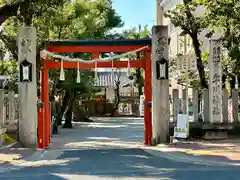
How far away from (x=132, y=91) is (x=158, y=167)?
2150 inches

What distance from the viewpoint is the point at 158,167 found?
1286cm

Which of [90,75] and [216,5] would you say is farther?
[90,75]

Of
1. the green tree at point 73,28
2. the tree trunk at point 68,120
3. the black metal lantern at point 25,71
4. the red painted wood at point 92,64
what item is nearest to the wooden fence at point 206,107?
the red painted wood at point 92,64

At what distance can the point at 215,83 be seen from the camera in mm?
20031

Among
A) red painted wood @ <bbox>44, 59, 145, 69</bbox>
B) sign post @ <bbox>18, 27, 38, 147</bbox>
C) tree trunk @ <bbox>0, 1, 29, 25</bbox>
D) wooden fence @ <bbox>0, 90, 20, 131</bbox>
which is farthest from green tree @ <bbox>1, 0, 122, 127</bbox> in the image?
tree trunk @ <bbox>0, 1, 29, 25</bbox>

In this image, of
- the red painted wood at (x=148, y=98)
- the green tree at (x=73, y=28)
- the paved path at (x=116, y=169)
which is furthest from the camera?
the green tree at (x=73, y=28)

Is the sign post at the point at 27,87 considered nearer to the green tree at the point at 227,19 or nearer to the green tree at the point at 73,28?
the green tree at the point at 73,28

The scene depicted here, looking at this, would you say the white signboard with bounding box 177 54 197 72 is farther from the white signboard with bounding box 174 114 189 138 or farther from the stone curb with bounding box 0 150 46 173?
the stone curb with bounding box 0 150 46 173

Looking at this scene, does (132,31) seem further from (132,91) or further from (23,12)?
(23,12)

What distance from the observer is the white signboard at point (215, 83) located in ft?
65.5

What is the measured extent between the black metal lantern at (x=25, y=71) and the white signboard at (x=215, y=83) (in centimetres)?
787

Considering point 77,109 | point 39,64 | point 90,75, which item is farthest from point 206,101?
point 77,109

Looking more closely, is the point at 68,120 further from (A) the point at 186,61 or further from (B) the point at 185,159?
(B) the point at 185,159

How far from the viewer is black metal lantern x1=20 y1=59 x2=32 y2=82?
19219mm
